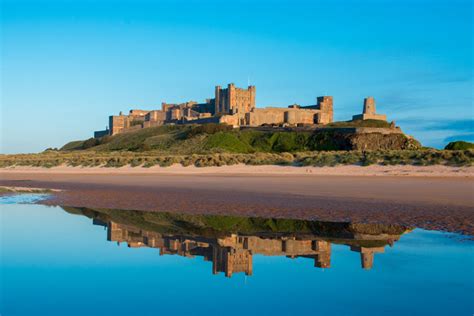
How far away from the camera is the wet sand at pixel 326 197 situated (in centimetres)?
1158

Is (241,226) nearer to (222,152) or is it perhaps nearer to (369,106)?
(222,152)

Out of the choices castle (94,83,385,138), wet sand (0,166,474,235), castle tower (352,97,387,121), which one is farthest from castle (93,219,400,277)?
castle tower (352,97,387,121)

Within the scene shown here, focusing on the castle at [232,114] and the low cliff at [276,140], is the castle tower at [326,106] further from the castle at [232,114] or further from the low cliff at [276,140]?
the low cliff at [276,140]

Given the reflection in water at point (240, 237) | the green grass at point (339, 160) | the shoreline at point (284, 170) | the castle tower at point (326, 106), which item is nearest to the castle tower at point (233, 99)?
the castle tower at point (326, 106)

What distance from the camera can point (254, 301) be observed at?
5.15 metres

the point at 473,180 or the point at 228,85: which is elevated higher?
the point at 228,85

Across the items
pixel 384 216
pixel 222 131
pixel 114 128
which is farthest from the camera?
pixel 114 128

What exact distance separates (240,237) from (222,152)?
38635 millimetres

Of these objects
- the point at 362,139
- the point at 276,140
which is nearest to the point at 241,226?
the point at 362,139

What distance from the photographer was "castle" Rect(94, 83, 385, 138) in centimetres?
6950

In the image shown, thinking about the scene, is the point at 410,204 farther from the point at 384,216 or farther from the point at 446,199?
the point at 384,216

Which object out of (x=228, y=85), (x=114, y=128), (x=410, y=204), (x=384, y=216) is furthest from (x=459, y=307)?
(x=114, y=128)

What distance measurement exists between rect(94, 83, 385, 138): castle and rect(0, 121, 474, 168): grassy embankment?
5.50 metres

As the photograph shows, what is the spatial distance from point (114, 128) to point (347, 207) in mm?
77551
